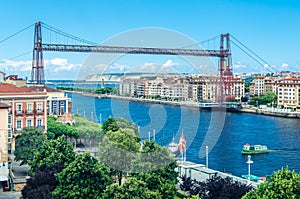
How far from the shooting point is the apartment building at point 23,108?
7.53 meters

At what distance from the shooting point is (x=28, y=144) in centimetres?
621

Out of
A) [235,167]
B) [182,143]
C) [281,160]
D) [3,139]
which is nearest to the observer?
[3,139]

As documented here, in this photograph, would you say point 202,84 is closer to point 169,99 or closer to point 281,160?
point 169,99

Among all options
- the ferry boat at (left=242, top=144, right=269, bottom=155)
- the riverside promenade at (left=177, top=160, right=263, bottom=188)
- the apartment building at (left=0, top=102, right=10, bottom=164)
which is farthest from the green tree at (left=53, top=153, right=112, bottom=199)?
the ferry boat at (left=242, top=144, right=269, bottom=155)

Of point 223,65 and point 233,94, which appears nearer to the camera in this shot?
point 223,65

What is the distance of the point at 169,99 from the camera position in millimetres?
26688

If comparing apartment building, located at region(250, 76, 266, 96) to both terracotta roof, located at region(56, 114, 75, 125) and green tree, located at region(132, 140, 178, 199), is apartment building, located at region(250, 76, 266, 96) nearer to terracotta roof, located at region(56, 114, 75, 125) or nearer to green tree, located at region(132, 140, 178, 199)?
terracotta roof, located at region(56, 114, 75, 125)

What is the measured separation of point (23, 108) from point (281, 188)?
5.17 meters

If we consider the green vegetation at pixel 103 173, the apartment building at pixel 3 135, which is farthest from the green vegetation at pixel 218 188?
the apartment building at pixel 3 135

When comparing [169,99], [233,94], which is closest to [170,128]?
[233,94]

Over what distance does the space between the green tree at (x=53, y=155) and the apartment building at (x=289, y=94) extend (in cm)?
1613

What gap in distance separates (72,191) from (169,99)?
74.6 ft

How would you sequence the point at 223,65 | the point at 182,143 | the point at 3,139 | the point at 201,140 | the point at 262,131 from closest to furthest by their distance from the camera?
the point at 3,139, the point at 182,143, the point at 201,140, the point at 262,131, the point at 223,65

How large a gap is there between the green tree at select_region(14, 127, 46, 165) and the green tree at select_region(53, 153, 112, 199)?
1978 mm
